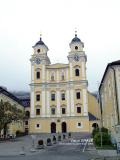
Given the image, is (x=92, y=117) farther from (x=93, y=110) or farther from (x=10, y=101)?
(x=10, y=101)

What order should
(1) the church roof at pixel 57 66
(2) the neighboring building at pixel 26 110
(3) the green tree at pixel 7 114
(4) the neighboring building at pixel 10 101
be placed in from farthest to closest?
(2) the neighboring building at pixel 26 110, (1) the church roof at pixel 57 66, (4) the neighboring building at pixel 10 101, (3) the green tree at pixel 7 114

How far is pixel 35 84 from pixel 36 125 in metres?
11.0

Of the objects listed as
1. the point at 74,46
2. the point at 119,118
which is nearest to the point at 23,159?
the point at 119,118

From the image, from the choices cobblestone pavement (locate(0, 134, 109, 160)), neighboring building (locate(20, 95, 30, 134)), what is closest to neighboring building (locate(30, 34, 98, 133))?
neighboring building (locate(20, 95, 30, 134))

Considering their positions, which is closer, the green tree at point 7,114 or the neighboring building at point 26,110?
the green tree at point 7,114

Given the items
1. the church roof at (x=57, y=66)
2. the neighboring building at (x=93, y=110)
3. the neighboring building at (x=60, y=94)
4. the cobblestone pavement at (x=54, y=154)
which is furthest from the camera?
the church roof at (x=57, y=66)

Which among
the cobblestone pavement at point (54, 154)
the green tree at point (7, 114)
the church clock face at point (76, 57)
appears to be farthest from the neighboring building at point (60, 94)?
the cobblestone pavement at point (54, 154)

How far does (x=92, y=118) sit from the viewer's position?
77.6 meters

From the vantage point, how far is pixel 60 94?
7969 centimetres

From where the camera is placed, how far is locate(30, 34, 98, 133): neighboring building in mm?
77000

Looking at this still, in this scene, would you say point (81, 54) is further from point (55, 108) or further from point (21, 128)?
point (21, 128)

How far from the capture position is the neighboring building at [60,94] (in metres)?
77.0

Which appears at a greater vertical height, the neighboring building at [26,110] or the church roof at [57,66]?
the church roof at [57,66]

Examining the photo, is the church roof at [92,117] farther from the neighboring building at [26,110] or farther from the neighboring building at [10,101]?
the neighboring building at [10,101]
